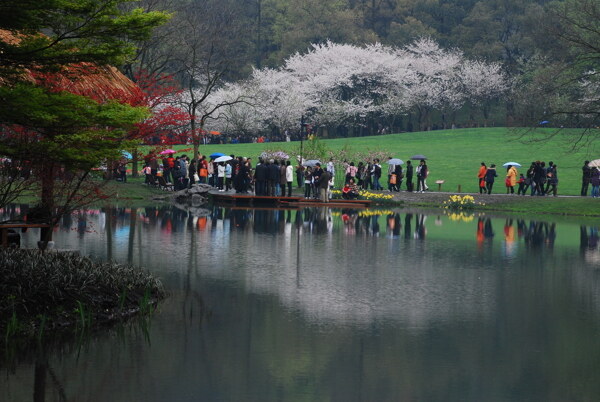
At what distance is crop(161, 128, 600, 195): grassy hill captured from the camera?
182ft

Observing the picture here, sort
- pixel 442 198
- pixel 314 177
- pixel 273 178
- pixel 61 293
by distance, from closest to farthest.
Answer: pixel 61 293 < pixel 273 178 < pixel 442 198 < pixel 314 177

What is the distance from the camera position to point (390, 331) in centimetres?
1159

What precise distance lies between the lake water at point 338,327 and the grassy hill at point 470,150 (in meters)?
30.2

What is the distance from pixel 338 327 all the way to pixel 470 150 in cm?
5801

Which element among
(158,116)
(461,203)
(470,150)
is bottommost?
(461,203)

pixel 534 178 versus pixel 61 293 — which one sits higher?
pixel 534 178

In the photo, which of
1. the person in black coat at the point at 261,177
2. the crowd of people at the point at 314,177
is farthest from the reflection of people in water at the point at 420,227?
the person in black coat at the point at 261,177

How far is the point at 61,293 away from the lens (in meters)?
12.1

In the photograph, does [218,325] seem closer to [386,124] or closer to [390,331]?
[390,331]

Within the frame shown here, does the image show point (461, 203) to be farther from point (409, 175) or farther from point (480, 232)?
point (480, 232)

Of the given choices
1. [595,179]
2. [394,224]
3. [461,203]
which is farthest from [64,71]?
[595,179]

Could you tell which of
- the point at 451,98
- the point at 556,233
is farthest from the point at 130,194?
the point at 451,98

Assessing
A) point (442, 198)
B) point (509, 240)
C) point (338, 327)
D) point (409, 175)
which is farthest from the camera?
point (409, 175)

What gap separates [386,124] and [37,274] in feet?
277
